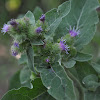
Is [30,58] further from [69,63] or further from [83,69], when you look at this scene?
[83,69]

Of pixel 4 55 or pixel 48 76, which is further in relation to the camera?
pixel 4 55

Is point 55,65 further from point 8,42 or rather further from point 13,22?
point 8,42

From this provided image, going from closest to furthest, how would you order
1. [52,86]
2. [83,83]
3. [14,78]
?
[52,86]
[83,83]
[14,78]

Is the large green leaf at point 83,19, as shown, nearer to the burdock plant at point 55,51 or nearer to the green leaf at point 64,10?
the burdock plant at point 55,51

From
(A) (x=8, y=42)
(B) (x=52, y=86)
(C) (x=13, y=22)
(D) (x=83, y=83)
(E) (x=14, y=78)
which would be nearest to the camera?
(C) (x=13, y=22)

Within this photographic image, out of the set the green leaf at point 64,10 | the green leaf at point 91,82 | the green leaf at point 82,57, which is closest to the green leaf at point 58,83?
the green leaf at point 82,57

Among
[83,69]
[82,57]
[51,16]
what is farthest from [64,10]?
[83,69]

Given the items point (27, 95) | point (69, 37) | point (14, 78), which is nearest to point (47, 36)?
point (69, 37)
